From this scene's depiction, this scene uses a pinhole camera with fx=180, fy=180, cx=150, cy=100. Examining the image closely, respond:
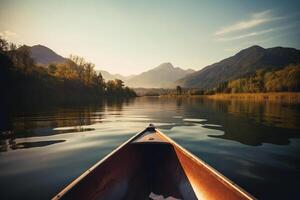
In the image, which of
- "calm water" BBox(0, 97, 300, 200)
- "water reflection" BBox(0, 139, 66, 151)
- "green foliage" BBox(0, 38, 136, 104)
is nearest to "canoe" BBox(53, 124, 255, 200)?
"calm water" BBox(0, 97, 300, 200)

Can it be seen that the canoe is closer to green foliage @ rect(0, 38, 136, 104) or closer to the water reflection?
the water reflection

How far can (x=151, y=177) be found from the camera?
6.02 m

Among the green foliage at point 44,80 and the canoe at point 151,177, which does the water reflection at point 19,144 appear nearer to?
the canoe at point 151,177

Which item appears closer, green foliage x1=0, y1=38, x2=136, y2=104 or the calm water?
the calm water

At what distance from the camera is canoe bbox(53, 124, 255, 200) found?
362cm

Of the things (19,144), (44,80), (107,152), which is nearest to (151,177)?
(107,152)

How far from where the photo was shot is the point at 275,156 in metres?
8.84

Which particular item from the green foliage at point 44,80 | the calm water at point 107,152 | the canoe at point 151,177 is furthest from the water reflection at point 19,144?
the green foliage at point 44,80

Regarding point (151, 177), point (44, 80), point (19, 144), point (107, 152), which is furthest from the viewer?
point (44, 80)

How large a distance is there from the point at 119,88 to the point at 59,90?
61.3 meters

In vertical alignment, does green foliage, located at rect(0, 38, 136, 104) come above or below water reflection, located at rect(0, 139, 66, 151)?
above

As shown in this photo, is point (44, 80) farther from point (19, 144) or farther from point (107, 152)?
point (107, 152)

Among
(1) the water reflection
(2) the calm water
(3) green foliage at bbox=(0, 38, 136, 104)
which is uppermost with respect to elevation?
(3) green foliage at bbox=(0, 38, 136, 104)

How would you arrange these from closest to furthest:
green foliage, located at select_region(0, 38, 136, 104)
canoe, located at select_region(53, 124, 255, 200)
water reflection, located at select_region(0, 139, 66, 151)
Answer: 1. canoe, located at select_region(53, 124, 255, 200)
2. water reflection, located at select_region(0, 139, 66, 151)
3. green foliage, located at select_region(0, 38, 136, 104)
